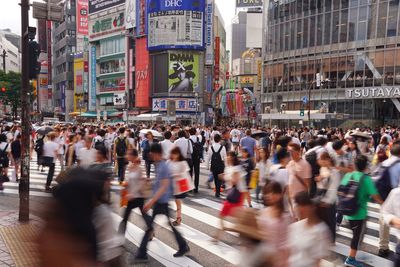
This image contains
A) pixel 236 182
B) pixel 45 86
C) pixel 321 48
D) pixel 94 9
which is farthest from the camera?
pixel 45 86

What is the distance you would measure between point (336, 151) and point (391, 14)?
1479 inches

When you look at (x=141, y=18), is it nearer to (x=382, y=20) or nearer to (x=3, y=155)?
(x=382, y=20)

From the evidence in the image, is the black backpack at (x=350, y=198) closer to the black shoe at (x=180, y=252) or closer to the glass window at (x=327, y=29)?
the black shoe at (x=180, y=252)

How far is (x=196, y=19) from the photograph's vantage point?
50.2m

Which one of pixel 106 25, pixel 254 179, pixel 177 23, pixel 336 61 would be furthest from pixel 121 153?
pixel 106 25

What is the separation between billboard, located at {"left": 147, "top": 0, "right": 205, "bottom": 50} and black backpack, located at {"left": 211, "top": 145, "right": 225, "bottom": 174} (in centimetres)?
4247

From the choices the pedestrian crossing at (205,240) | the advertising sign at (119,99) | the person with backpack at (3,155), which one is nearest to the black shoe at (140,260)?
the pedestrian crossing at (205,240)

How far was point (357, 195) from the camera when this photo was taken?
509cm

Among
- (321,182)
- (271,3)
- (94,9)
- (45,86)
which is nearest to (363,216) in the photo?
(321,182)

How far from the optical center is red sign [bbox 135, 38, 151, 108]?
5334 cm

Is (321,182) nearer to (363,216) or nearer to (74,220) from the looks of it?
(363,216)

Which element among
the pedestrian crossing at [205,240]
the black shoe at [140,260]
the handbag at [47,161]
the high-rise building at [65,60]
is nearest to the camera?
the black shoe at [140,260]

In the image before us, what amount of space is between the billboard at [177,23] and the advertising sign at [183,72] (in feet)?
4.62

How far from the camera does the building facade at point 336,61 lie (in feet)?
130
